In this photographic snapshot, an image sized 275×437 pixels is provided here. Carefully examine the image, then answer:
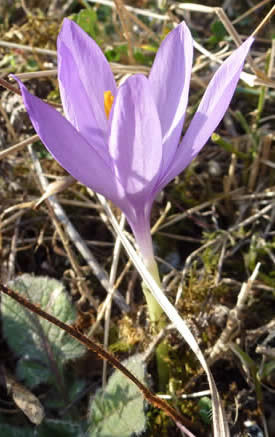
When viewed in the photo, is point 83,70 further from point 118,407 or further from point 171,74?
point 118,407

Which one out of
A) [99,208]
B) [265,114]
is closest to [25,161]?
[99,208]

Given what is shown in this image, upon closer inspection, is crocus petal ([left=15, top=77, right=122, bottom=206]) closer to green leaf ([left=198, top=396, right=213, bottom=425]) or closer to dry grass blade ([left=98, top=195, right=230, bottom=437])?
dry grass blade ([left=98, top=195, right=230, bottom=437])

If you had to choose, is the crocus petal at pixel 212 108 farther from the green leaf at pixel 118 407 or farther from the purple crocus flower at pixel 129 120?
the green leaf at pixel 118 407

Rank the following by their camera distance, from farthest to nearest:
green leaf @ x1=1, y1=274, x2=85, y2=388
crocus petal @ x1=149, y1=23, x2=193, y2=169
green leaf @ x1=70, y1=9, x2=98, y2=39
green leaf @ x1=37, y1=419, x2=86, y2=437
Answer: green leaf @ x1=70, y1=9, x2=98, y2=39 → green leaf @ x1=1, y1=274, x2=85, y2=388 → green leaf @ x1=37, y1=419, x2=86, y2=437 → crocus petal @ x1=149, y1=23, x2=193, y2=169

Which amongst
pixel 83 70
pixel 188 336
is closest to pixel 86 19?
pixel 83 70

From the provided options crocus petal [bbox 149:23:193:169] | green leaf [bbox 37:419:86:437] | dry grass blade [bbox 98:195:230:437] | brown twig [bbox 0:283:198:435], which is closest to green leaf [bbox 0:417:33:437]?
green leaf [bbox 37:419:86:437]

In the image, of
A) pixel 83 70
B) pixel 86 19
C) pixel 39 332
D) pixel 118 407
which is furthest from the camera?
pixel 86 19
